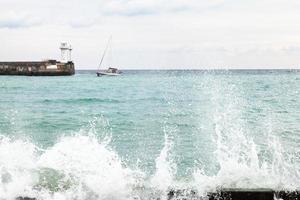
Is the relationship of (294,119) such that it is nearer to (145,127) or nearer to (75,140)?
(145,127)

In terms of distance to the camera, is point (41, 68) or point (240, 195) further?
point (41, 68)

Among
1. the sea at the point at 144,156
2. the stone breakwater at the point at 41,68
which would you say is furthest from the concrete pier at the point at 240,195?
the stone breakwater at the point at 41,68

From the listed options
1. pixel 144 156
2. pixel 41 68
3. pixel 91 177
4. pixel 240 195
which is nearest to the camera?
pixel 240 195

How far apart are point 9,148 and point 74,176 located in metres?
1.81

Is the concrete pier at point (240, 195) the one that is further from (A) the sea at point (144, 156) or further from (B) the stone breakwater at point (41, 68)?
(B) the stone breakwater at point (41, 68)

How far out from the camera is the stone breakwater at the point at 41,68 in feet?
334

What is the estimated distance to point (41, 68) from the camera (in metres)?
104

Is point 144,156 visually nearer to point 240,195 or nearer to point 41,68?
point 240,195

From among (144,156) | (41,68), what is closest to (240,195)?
(144,156)

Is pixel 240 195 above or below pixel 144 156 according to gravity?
below

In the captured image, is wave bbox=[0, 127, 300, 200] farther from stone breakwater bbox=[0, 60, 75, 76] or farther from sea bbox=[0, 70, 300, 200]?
stone breakwater bbox=[0, 60, 75, 76]

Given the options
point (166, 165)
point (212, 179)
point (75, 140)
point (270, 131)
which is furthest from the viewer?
point (270, 131)

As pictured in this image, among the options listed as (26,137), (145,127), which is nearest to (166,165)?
(26,137)

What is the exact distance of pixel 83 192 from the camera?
7359 mm
